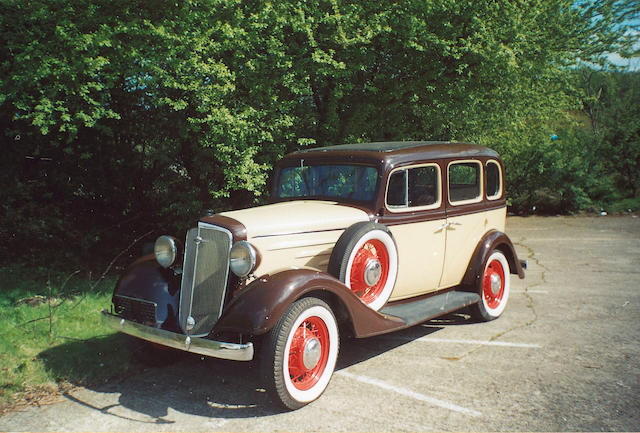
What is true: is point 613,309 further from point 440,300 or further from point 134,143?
point 134,143

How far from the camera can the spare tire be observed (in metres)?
3.93

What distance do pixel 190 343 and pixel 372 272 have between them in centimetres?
160

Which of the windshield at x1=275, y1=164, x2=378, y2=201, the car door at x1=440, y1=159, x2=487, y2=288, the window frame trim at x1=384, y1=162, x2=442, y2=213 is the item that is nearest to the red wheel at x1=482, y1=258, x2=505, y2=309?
the car door at x1=440, y1=159, x2=487, y2=288

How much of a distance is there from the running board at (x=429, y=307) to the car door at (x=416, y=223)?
12 centimetres

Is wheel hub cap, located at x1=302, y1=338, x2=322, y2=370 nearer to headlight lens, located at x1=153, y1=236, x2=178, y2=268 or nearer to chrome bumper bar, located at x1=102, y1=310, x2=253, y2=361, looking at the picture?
chrome bumper bar, located at x1=102, y1=310, x2=253, y2=361

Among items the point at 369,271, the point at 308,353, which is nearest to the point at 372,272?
the point at 369,271

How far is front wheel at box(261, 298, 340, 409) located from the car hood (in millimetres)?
676

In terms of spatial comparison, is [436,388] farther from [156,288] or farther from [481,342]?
[156,288]

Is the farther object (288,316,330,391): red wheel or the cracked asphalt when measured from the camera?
(288,316,330,391): red wheel

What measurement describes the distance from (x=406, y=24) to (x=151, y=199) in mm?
5121

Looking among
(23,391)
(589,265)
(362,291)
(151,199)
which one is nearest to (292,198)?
(362,291)

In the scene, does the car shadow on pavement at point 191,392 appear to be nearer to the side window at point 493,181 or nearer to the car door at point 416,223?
the car door at point 416,223

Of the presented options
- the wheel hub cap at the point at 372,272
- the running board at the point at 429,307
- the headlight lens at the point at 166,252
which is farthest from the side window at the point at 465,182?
the headlight lens at the point at 166,252

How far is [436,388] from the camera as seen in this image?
3693mm
